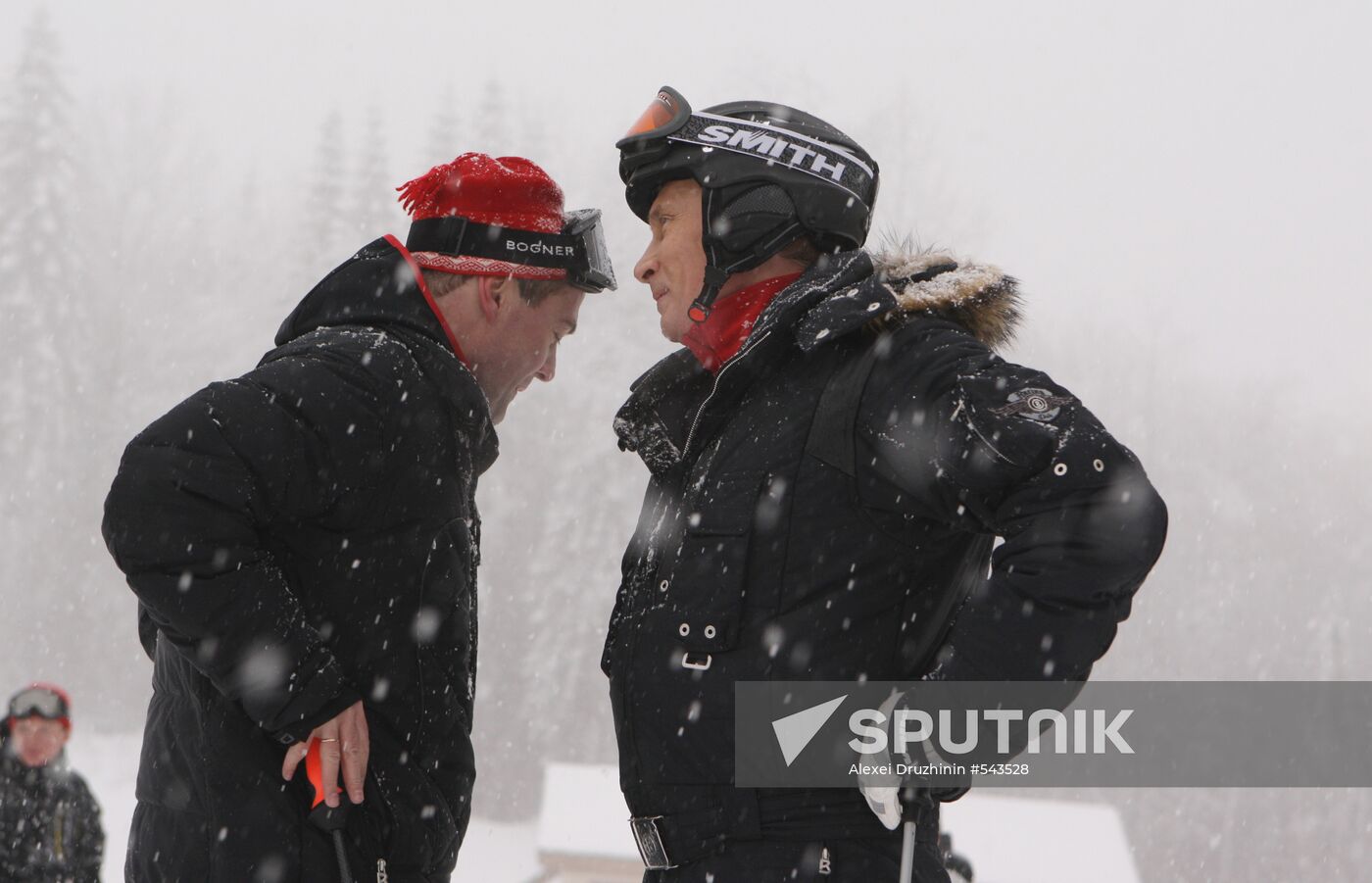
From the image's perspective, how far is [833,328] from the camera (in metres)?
2.26

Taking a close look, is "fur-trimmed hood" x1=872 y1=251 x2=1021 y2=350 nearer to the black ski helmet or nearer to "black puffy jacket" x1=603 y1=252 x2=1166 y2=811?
Answer: "black puffy jacket" x1=603 y1=252 x2=1166 y2=811

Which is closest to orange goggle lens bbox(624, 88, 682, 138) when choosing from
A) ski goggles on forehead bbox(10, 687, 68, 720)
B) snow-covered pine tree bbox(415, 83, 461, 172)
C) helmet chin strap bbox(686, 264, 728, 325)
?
helmet chin strap bbox(686, 264, 728, 325)

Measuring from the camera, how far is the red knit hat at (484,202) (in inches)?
123

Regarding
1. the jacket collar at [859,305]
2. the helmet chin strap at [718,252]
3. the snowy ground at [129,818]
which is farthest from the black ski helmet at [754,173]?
the snowy ground at [129,818]

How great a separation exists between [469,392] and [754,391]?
73 cm

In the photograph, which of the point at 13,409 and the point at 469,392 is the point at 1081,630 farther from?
the point at 13,409

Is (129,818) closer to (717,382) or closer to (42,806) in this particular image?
(42,806)

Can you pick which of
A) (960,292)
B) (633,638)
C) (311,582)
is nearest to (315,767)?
(311,582)

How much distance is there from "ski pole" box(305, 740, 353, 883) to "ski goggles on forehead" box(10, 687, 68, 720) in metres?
5.06

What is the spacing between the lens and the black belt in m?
2.23

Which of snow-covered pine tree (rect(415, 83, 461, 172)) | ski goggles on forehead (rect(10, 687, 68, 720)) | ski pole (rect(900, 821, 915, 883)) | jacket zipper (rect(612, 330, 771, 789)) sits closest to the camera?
ski pole (rect(900, 821, 915, 883))

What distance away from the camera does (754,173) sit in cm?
263

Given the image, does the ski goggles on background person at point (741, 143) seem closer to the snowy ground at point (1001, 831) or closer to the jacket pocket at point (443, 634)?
the jacket pocket at point (443, 634)

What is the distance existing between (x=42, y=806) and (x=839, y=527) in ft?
19.4
